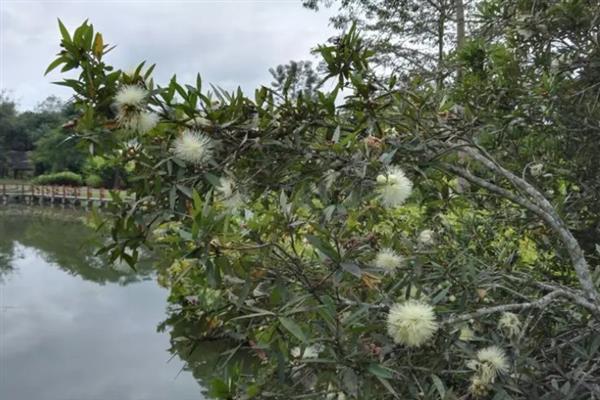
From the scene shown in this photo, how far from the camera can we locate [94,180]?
21328 millimetres

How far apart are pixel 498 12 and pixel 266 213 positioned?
143 cm

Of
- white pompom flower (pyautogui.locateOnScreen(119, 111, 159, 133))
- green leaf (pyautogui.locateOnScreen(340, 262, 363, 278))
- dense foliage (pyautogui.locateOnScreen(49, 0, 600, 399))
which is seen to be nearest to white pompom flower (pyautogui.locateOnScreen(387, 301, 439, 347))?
dense foliage (pyautogui.locateOnScreen(49, 0, 600, 399))

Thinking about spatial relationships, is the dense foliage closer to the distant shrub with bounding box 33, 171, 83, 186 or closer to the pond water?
the pond water

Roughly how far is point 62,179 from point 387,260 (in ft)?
82.5

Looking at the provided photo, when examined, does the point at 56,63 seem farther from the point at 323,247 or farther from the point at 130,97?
the point at 323,247

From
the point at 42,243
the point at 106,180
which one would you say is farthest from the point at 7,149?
→ the point at 42,243

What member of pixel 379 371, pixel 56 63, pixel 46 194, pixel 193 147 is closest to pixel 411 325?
pixel 379 371

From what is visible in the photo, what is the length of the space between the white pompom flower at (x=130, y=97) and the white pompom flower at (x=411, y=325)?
0.58 metres

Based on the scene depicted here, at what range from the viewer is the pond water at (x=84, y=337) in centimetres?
492

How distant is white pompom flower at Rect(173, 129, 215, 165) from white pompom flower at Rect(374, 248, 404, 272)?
1.35ft

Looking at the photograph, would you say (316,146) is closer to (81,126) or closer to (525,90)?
(81,126)

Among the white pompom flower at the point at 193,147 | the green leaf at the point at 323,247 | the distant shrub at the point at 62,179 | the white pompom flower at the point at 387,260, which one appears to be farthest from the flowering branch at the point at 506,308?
the distant shrub at the point at 62,179

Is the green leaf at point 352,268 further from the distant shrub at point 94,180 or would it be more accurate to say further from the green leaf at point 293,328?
the distant shrub at point 94,180

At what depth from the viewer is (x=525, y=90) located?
1.81 m
